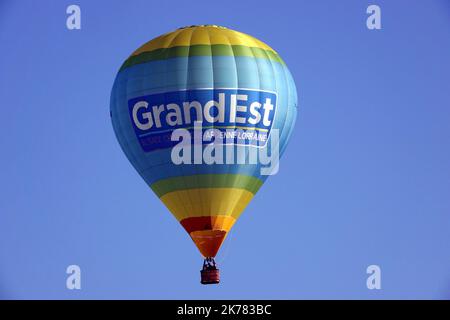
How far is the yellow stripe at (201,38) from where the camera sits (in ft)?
152

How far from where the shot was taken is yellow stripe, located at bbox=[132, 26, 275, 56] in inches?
1818

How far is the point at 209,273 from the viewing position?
4509 cm

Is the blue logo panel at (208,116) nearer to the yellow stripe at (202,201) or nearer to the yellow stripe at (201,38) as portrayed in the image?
the yellow stripe at (202,201)

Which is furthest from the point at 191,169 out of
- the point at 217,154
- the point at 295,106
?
the point at 295,106

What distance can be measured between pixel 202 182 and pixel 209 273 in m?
2.55

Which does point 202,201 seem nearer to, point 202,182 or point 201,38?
point 202,182

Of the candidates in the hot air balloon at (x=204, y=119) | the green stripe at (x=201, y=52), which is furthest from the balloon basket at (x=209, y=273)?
the green stripe at (x=201, y=52)

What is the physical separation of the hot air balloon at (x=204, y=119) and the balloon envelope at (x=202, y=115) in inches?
1.1

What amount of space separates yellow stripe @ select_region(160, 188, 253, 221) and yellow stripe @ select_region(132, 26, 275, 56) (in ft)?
13.9

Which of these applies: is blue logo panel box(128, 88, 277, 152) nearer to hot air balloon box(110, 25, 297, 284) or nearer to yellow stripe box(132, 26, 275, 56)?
hot air balloon box(110, 25, 297, 284)

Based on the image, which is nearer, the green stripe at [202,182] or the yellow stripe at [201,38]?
the green stripe at [202,182]

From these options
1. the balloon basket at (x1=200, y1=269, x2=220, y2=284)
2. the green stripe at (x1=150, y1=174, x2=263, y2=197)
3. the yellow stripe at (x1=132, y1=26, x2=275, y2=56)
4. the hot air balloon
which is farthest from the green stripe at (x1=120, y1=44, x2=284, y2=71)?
the balloon basket at (x1=200, y1=269, x2=220, y2=284)

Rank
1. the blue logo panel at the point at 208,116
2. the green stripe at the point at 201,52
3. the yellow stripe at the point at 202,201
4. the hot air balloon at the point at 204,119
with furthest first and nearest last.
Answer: the green stripe at the point at 201,52, the yellow stripe at the point at 202,201, the hot air balloon at the point at 204,119, the blue logo panel at the point at 208,116

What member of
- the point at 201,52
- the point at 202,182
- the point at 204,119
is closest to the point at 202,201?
the point at 202,182
